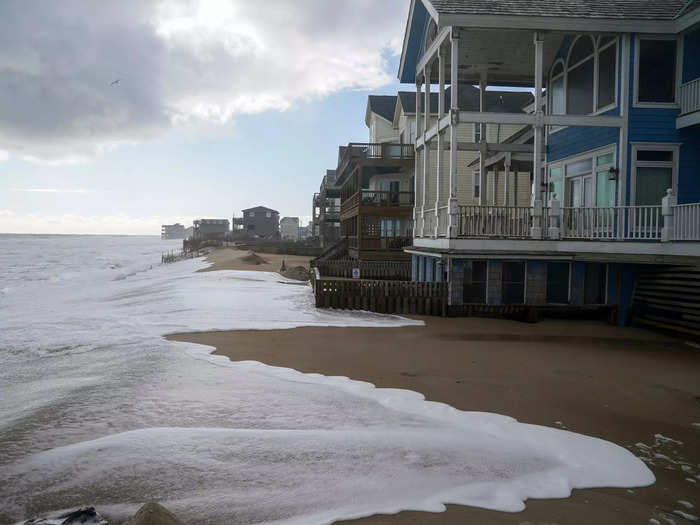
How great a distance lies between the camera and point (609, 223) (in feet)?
54.3

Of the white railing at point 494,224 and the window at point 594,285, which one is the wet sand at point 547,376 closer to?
the window at point 594,285

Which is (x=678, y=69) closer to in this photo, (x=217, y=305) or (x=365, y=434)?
(x=365, y=434)

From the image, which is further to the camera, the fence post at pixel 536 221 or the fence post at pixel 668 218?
the fence post at pixel 536 221

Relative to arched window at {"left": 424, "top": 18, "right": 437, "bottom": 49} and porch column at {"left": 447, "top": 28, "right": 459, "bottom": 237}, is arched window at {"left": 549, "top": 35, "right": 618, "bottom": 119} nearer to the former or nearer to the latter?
arched window at {"left": 424, "top": 18, "right": 437, "bottom": 49}

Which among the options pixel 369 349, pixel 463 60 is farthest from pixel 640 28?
pixel 369 349

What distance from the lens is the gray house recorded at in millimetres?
107562

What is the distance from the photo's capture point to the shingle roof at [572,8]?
16.6m

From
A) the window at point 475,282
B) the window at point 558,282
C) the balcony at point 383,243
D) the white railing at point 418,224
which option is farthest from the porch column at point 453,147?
the balcony at point 383,243

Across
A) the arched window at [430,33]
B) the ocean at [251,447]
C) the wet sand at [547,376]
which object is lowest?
the ocean at [251,447]

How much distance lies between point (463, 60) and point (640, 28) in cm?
603

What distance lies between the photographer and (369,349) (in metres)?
13.0

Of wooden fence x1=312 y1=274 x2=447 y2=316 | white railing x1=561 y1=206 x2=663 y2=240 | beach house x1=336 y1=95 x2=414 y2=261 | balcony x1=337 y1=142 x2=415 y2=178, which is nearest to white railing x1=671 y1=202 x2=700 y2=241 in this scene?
white railing x1=561 y1=206 x2=663 y2=240

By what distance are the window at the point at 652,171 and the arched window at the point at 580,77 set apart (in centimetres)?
239

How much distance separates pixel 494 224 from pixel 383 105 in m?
30.6
